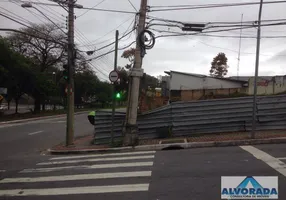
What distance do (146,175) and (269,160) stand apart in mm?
3448

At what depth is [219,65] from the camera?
82375mm

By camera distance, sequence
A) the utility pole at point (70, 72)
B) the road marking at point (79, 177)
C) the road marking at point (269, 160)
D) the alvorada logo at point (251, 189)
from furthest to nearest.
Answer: the utility pole at point (70, 72) → the road marking at point (79, 177) → the road marking at point (269, 160) → the alvorada logo at point (251, 189)

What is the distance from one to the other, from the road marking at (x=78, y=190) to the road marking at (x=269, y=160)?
3.26 m

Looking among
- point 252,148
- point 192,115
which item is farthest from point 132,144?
point 252,148

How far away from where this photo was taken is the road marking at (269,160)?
25.8 feet

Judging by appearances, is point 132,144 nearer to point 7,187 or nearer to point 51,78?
point 7,187

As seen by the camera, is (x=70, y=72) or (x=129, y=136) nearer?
(x=129, y=136)

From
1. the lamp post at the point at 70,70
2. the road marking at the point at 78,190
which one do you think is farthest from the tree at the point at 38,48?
→ the road marking at the point at 78,190

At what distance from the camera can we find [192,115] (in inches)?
619

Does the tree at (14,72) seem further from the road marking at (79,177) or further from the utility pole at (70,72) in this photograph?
the road marking at (79,177)

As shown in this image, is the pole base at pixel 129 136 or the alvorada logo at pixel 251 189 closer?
the alvorada logo at pixel 251 189

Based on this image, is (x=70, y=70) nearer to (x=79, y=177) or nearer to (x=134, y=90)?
(x=134, y=90)

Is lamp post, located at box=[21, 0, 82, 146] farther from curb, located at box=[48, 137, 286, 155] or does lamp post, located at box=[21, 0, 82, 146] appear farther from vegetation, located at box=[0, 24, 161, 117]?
vegetation, located at box=[0, 24, 161, 117]

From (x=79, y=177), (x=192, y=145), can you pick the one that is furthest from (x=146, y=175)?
(x=192, y=145)
